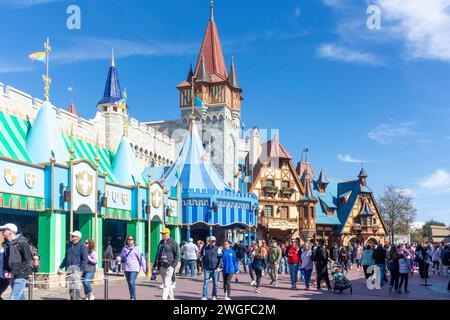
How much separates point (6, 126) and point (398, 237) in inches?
2016

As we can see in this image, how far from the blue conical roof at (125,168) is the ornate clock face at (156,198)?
873mm

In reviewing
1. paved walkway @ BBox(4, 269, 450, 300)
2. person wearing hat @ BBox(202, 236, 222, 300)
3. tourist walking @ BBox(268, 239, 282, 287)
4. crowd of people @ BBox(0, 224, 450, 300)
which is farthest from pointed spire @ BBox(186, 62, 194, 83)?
person wearing hat @ BBox(202, 236, 222, 300)

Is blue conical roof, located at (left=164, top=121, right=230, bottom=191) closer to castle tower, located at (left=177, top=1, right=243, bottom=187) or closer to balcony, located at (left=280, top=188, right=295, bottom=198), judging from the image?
castle tower, located at (left=177, top=1, right=243, bottom=187)

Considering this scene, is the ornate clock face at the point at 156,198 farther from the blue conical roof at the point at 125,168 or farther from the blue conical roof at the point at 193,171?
the blue conical roof at the point at 193,171

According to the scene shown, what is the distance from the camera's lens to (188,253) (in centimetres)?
2030

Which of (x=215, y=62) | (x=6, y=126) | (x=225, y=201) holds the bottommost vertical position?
(x=225, y=201)

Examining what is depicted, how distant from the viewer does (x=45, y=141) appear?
1728 centimetres

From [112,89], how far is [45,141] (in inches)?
654

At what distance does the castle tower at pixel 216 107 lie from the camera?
40.3 metres

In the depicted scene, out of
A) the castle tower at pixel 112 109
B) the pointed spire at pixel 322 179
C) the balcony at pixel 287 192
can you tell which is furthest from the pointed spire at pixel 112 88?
the pointed spire at pixel 322 179

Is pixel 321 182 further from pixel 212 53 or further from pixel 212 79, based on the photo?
pixel 212 53

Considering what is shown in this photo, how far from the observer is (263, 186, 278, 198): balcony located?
45375 mm
